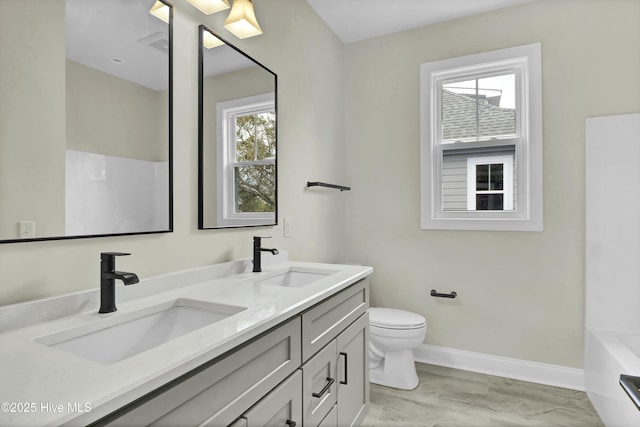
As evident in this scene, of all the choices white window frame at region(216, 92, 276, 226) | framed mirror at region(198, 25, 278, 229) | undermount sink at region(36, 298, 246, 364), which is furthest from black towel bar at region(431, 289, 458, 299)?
undermount sink at region(36, 298, 246, 364)

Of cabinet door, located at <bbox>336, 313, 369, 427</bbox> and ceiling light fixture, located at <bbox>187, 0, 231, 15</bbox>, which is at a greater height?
ceiling light fixture, located at <bbox>187, 0, 231, 15</bbox>

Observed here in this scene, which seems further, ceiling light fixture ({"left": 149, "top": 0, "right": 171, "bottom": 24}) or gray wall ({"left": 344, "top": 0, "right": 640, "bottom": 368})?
gray wall ({"left": 344, "top": 0, "right": 640, "bottom": 368})

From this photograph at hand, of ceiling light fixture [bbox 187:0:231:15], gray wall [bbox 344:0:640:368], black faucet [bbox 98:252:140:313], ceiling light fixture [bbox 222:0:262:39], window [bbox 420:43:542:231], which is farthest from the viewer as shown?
window [bbox 420:43:542:231]

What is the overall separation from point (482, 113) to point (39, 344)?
9.04 ft

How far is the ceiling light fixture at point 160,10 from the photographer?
50.7 inches

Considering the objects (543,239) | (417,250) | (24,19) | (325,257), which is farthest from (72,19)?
(543,239)

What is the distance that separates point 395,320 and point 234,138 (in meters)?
1.51

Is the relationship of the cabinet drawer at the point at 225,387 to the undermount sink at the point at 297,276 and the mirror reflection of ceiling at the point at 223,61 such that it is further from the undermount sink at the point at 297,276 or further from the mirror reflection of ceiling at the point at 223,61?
the mirror reflection of ceiling at the point at 223,61

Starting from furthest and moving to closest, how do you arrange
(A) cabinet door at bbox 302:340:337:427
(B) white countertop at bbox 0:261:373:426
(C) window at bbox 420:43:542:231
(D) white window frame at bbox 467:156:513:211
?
(D) white window frame at bbox 467:156:513:211
(C) window at bbox 420:43:542:231
(A) cabinet door at bbox 302:340:337:427
(B) white countertop at bbox 0:261:373:426

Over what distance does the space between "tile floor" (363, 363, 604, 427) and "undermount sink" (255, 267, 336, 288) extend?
86cm

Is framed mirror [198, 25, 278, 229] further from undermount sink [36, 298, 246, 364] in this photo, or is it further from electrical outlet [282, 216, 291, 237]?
undermount sink [36, 298, 246, 364]

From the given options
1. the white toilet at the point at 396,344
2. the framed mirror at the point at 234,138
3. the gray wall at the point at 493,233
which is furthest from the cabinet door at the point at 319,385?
the gray wall at the point at 493,233

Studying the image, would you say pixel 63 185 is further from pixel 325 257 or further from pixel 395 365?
pixel 395 365

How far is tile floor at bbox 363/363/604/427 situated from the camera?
1881mm
